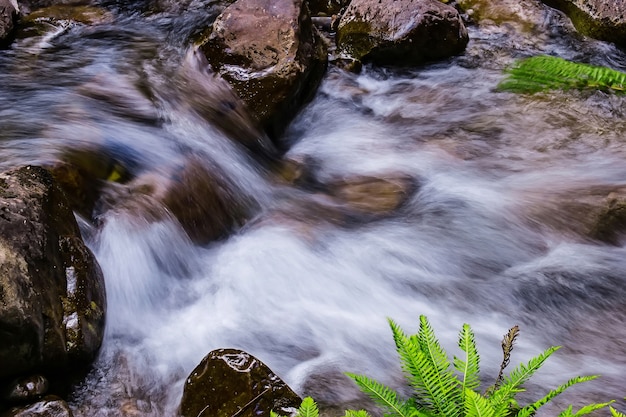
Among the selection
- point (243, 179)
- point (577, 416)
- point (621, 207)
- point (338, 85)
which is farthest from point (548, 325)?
point (338, 85)

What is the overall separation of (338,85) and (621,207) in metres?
3.32

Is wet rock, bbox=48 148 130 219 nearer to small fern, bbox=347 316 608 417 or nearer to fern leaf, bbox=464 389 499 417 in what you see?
small fern, bbox=347 316 608 417

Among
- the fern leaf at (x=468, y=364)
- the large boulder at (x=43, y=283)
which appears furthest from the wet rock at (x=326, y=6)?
the fern leaf at (x=468, y=364)

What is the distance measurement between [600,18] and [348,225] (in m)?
4.47

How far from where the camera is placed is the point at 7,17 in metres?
6.64

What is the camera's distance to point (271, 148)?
222 inches

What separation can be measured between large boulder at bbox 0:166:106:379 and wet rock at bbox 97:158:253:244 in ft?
2.74

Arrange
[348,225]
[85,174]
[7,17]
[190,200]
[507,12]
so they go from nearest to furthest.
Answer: [85,174] → [190,200] → [348,225] → [7,17] → [507,12]

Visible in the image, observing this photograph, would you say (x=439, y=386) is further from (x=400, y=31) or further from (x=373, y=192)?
(x=400, y=31)

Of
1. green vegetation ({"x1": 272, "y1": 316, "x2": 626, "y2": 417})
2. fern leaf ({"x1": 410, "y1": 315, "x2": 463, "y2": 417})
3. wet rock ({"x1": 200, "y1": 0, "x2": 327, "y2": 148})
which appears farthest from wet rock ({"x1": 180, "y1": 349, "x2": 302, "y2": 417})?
wet rock ({"x1": 200, "y1": 0, "x2": 327, "y2": 148})

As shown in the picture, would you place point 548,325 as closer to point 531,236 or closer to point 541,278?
point 541,278

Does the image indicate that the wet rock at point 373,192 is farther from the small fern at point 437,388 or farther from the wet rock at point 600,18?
the wet rock at point 600,18

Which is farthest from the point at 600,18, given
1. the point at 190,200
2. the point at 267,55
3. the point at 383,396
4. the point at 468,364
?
the point at 383,396

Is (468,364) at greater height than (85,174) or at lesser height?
greater
